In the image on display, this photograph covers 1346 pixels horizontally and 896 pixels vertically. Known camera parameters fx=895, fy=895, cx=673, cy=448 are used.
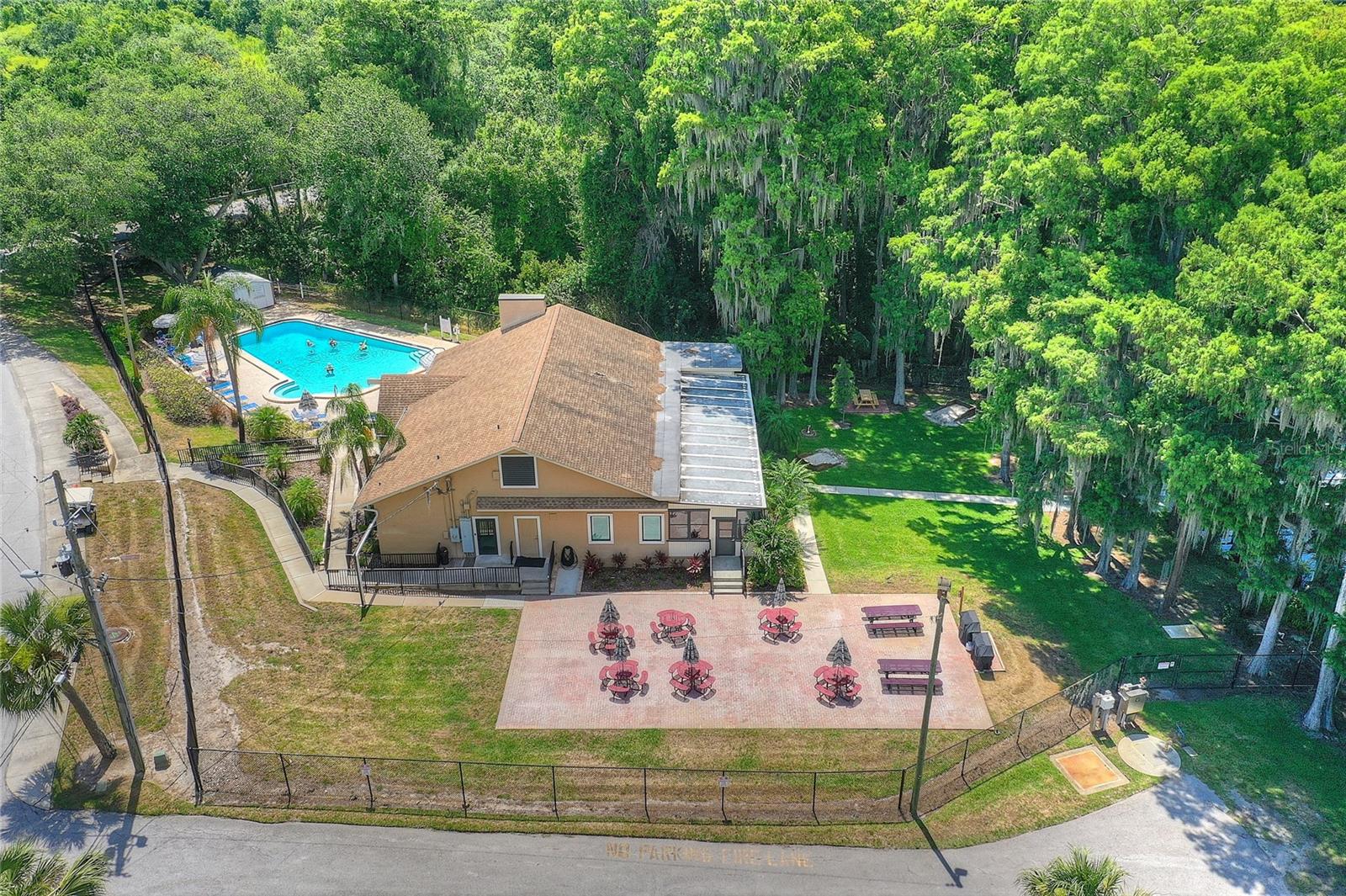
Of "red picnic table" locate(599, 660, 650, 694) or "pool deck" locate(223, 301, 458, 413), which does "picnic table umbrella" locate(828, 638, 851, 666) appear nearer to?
"red picnic table" locate(599, 660, 650, 694)

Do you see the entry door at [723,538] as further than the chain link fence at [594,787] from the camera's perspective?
Yes

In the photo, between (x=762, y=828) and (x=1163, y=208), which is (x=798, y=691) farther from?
(x=1163, y=208)

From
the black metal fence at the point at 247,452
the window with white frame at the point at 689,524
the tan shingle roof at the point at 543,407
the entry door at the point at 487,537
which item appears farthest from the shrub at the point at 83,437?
the window with white frame at the point at 689,524

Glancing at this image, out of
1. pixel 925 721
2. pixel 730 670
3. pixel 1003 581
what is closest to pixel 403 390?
pixel 730 670

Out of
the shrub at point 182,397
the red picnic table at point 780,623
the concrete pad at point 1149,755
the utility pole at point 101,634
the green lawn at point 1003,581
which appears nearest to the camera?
the utility pole at point 101,634

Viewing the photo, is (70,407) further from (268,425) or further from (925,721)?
(925,721)

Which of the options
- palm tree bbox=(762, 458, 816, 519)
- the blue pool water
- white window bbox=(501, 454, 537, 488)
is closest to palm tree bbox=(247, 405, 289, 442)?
the blue pool water

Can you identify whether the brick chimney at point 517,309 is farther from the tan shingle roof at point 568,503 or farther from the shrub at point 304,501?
the tan shingle roof at point 568,503
